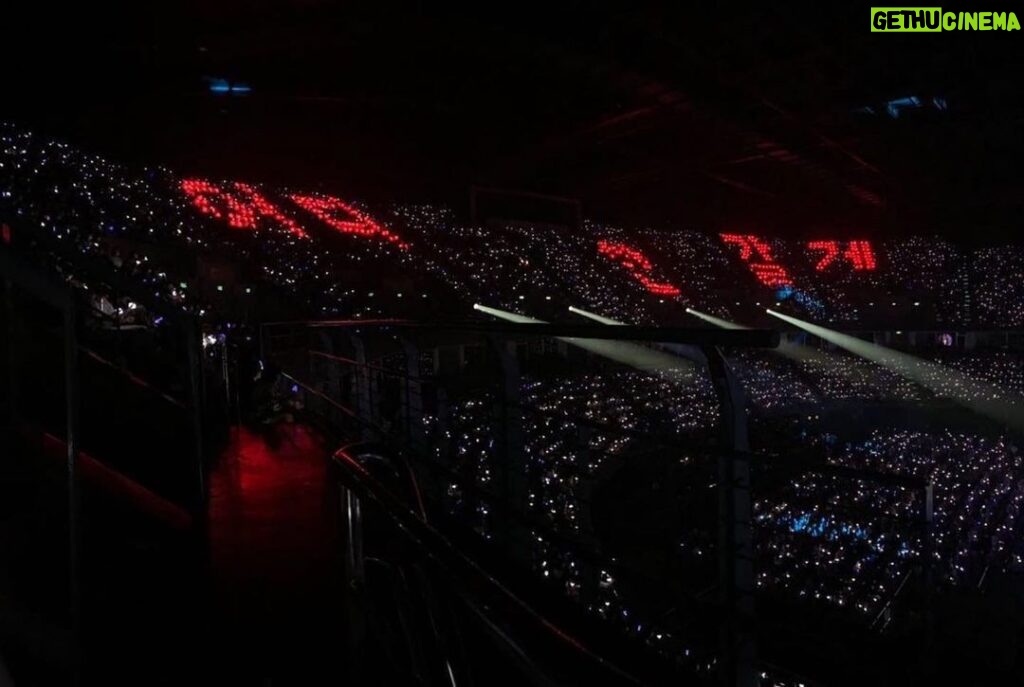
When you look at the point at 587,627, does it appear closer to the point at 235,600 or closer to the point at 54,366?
the point at 235,600

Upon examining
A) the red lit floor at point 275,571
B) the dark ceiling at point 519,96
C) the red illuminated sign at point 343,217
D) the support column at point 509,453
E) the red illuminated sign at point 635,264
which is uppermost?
the dark ceiling at point 519,96

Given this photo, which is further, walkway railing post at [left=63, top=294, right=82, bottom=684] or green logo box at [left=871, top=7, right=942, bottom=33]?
green logo box at [left=871, top=7, right=942, bottom=33]

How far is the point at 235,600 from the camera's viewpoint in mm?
2189

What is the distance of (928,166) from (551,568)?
1012 cm

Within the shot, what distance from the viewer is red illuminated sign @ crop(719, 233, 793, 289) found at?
1611 centimetres

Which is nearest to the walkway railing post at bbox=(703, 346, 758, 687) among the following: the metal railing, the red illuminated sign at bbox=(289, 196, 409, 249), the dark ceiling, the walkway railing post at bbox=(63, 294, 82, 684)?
the metal railing

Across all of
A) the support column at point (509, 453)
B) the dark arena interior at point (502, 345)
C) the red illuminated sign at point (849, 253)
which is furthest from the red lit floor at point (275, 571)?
the red illuminated sign at point (849, 253)

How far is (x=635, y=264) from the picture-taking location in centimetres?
1432

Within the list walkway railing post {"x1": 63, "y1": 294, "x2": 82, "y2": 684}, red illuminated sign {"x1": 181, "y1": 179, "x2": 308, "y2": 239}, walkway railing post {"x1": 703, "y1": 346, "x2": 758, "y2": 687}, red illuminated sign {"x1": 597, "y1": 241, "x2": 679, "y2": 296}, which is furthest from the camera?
red illuminated sign {"x1": 597, "y1": 241, "x2": 679, "y2": 296}

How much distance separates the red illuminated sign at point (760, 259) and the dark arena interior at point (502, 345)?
141 millimetres

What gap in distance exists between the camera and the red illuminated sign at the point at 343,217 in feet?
34.4

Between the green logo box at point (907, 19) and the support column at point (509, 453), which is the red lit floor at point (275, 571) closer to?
the support column at point (509, 453)

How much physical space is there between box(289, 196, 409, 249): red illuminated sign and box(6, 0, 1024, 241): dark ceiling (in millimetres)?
291

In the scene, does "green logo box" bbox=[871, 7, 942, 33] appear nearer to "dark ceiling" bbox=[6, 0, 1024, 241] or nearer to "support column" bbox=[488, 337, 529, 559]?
"dark ceiling" bbox=[6, 0, 1024, 241]
